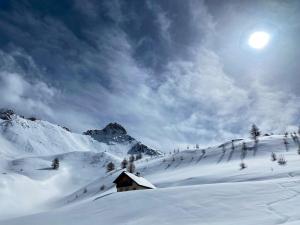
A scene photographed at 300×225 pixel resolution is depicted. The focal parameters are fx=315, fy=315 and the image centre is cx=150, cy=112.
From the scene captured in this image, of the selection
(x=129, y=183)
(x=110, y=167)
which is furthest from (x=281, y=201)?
(x=110, y=167)

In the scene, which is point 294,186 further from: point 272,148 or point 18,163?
point 18,163

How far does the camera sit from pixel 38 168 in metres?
132

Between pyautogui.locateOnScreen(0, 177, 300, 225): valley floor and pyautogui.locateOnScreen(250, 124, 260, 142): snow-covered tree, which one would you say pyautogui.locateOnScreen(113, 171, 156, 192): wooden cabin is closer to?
pyautogui.locateOnScreen(0, 177, 300, 225): valley floor

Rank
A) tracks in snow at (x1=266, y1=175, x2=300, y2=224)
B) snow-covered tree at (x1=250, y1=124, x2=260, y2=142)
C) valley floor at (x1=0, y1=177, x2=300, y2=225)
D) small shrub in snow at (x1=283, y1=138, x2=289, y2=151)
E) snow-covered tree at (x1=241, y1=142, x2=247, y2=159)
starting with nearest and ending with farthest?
tracks in snow at (x1=266, y1=175, x2=300, y2=224), valley floor at (x1=0, y1=177, x2=300, y2=225), small shrub in snow at (x1=283, y1=138, x2=289, y2=151), snow-covered tree at (x1=241, y1=142, x2=247, y2=159), snow-covered tree at (x1=250, y1=124, x2=260, y2=142)

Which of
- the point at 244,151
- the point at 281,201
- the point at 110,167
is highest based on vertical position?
the point at 110,167

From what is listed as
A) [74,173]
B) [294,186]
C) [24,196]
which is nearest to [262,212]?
[294,186]

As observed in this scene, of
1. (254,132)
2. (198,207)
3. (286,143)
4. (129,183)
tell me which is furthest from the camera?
(254,132)

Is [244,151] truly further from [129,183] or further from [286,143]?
[129,183]

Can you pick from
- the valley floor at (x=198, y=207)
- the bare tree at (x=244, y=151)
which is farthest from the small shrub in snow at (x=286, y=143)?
the valley floor at (x=198, y=207)

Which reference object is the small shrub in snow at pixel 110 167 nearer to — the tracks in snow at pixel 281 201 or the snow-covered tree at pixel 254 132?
the snow-covered tree at pixel 254 132

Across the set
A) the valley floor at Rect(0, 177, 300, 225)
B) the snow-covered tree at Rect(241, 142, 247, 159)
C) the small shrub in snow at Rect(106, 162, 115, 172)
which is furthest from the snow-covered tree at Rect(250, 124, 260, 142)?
the valley floor at Rect(0, 177, 300, 225)

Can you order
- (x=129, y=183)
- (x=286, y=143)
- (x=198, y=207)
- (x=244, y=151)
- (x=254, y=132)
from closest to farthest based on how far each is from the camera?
(x=198, y=207), (x=129, y=183), (x=286, y=143), (x=244, y=151), (x=254, y=132)

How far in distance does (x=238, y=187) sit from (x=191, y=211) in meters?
5.57

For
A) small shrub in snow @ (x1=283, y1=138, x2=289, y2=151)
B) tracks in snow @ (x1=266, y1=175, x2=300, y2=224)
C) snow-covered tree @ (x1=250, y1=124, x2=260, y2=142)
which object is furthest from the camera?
snow-covered tree @ (x1=250, y1=124, x2=260, y2=142)
